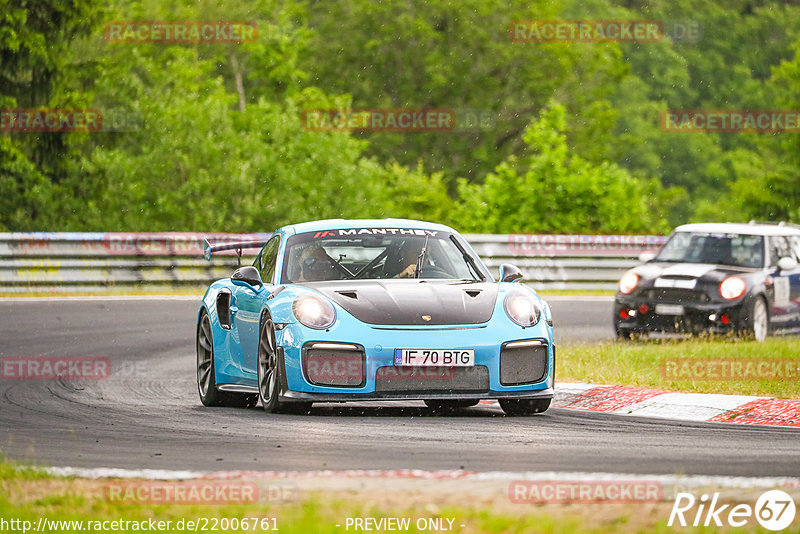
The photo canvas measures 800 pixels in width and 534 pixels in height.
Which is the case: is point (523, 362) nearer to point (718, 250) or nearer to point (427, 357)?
point (427, 357)

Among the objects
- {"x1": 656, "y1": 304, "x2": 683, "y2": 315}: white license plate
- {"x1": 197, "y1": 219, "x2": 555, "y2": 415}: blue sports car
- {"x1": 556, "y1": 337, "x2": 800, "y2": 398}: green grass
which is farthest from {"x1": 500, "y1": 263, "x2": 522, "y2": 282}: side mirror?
{"x1": 656, "y1": 304, "x2": 683, "y2": 315}: white license plate

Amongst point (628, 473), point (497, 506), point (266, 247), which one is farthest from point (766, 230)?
point (497, 506)

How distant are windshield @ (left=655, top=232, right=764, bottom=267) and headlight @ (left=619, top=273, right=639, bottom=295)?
653 millimetres

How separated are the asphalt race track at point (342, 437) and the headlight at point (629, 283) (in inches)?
239

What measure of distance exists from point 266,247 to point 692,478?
5.45 m

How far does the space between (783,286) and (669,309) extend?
163cm

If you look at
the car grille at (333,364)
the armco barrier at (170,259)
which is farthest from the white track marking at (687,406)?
the armco barrier at (170,259)

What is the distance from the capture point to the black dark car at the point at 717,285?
16719 mm

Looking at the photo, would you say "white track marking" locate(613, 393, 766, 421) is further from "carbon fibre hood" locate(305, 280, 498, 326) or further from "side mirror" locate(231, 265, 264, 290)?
"side mirror" locate(231, 265, 264, 290)

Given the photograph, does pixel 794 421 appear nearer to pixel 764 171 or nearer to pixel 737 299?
pixel 737 299

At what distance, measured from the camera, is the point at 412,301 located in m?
9.77

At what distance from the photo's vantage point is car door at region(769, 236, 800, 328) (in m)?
17.4

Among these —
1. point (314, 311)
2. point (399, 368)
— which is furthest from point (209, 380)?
point (399, 368)

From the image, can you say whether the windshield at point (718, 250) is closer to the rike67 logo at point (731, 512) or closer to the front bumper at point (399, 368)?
the front bumper at point (399, 368)
